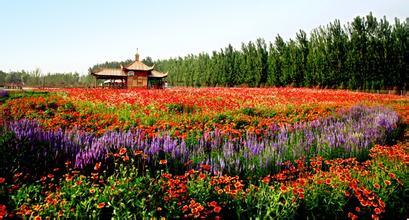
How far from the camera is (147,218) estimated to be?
2494mm

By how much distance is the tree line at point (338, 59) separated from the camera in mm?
27922

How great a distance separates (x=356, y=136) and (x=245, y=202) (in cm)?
384

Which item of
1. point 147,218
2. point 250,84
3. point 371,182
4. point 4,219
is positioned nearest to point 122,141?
point 4,219

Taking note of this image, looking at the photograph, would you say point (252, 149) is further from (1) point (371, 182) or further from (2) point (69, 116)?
(2) point (69, 116)

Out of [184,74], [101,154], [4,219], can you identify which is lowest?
[4,219]

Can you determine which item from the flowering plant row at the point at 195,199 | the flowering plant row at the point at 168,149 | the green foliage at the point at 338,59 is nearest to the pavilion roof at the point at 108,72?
the green foliage at the point at 338,59

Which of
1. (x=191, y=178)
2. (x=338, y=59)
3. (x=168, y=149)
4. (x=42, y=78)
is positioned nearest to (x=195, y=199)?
(x=191, y=178)

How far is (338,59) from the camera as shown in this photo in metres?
30.6

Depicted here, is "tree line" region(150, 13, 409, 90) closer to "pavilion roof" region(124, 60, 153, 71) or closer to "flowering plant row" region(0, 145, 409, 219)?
"pavilion roof" region(124, 60, 153, 71)

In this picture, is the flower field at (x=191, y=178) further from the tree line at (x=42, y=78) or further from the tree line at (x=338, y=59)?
the tree line at (x=42, y=78)

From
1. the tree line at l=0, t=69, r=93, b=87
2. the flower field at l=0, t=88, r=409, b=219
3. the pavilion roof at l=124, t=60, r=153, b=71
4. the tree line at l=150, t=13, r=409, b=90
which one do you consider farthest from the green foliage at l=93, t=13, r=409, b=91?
the tree line at l=0, t=69, r=93, b=87

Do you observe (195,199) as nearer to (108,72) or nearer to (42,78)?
(108,72)

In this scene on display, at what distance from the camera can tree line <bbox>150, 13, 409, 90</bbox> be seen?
91.6 feet

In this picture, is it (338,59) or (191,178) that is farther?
(338,59)
